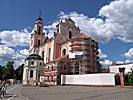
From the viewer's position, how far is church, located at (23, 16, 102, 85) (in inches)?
1188

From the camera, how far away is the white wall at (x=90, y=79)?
21125 mm

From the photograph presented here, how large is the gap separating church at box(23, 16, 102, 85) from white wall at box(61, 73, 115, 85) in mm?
2997

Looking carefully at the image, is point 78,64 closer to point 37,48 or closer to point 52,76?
point 52,76

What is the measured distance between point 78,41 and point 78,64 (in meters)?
6.35

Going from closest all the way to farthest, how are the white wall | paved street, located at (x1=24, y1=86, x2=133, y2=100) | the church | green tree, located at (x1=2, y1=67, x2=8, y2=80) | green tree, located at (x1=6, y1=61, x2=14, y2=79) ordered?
paved street, located at (x1=24, y1=86, x2=133, y2=100) < the white wall < the church < green tree, located at (x1=2, y1=67, x2=8, y2=80) < green tree, located at (x1=6, y1=61, x2=14, y2=79)

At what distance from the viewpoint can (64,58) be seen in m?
31.1

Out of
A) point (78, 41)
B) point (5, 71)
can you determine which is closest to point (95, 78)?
point (78, 41)

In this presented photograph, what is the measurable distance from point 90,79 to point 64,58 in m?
→ 9.77

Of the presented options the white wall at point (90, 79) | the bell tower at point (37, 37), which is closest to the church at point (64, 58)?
the white wall at point (90, 79)

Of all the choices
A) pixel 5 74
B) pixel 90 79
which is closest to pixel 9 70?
pixel 5 74

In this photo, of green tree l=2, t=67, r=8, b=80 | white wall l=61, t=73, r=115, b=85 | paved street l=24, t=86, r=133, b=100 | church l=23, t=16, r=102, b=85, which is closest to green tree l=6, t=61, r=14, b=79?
green tree l=2, t=67, r=8, b=80

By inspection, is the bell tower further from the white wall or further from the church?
the white wall

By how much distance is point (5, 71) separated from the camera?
5309 cm

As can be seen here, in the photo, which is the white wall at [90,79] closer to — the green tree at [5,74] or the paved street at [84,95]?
the paved street at [84,95]
